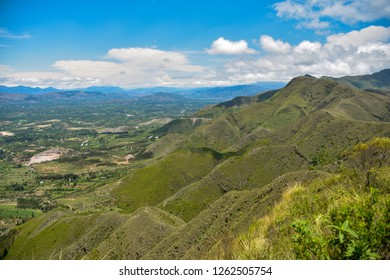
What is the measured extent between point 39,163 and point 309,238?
211671 millimetres

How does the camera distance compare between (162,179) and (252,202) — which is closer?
(252,202)

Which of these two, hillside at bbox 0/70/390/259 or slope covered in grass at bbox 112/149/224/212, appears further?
slope covered in grass at bbox 112/149/224/212

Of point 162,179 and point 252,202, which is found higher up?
point 252,202

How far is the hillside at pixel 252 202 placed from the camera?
4.38 metres

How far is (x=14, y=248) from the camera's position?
66000 mm

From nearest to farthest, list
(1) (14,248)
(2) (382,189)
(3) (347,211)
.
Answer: (3) (347,211)
(2) (382,189)
(1) (14,248)

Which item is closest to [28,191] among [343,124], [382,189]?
[343,124]

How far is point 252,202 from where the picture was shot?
107 feet

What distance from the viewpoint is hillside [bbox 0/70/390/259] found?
172 inches

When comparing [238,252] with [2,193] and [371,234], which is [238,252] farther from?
[2,193]

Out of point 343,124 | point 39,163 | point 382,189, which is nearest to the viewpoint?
point 382,189

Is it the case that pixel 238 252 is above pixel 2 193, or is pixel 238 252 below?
above

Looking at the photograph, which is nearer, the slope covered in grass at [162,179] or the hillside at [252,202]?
the hillside at [252,202]

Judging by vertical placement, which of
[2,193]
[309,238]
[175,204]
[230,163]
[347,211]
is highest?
[347,211]
